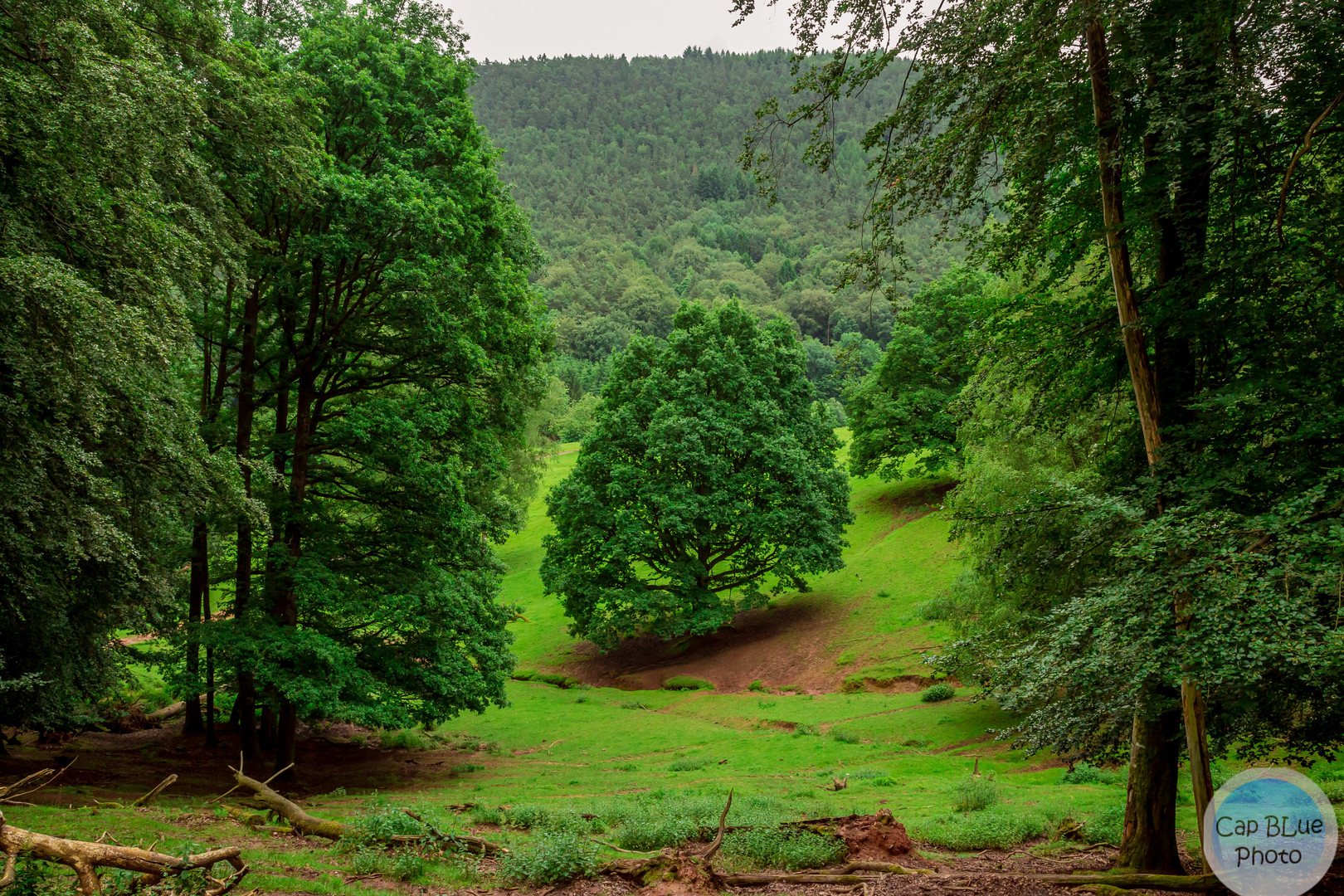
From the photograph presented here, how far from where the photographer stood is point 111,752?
18.0m

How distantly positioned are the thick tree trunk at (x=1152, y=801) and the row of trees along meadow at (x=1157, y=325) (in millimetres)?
29

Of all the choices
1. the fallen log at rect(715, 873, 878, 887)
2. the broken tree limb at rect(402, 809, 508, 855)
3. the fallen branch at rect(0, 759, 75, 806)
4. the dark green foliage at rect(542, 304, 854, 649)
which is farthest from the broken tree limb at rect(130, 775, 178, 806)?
the dark green foliage at rect(542, 304, 854, 649)

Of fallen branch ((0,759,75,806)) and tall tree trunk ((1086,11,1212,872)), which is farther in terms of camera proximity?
tall tree trunk ((1086,11,1212,872))

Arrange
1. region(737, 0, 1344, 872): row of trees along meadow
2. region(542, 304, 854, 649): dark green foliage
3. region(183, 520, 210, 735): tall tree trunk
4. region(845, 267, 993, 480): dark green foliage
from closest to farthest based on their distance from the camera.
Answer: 1. region(737, 0, 1344, 872): row of trees along meadow
2. region(183, 520, 210, 735): tall tree trunk
3. region(542, 304, 854, 649): dark green foliage
4. region(845, 267, 993, 480): dark green foliage

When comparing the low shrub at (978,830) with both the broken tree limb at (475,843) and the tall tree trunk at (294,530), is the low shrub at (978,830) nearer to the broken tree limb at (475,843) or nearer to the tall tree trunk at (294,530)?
the broken tree limb at (475,843)

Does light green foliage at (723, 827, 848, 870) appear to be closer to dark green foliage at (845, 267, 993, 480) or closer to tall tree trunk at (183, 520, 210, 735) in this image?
tall tree trunk at (183, 520, 210, 735)

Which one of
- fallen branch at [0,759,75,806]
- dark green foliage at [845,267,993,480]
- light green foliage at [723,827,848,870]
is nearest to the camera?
fallen branch at [0,759,75,806]

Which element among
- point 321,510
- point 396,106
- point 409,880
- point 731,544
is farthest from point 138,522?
point 731,544

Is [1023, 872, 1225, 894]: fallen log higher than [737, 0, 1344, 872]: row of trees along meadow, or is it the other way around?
[737, 0, 1344, 872]: row of trees along meadow

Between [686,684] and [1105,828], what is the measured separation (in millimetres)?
19547

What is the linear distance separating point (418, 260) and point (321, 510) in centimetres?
623

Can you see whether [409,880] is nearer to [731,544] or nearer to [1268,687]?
[1268,687]

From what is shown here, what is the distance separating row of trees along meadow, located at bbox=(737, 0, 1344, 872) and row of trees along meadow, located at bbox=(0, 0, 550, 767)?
8.58m

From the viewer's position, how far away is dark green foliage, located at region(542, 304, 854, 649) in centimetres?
3130
